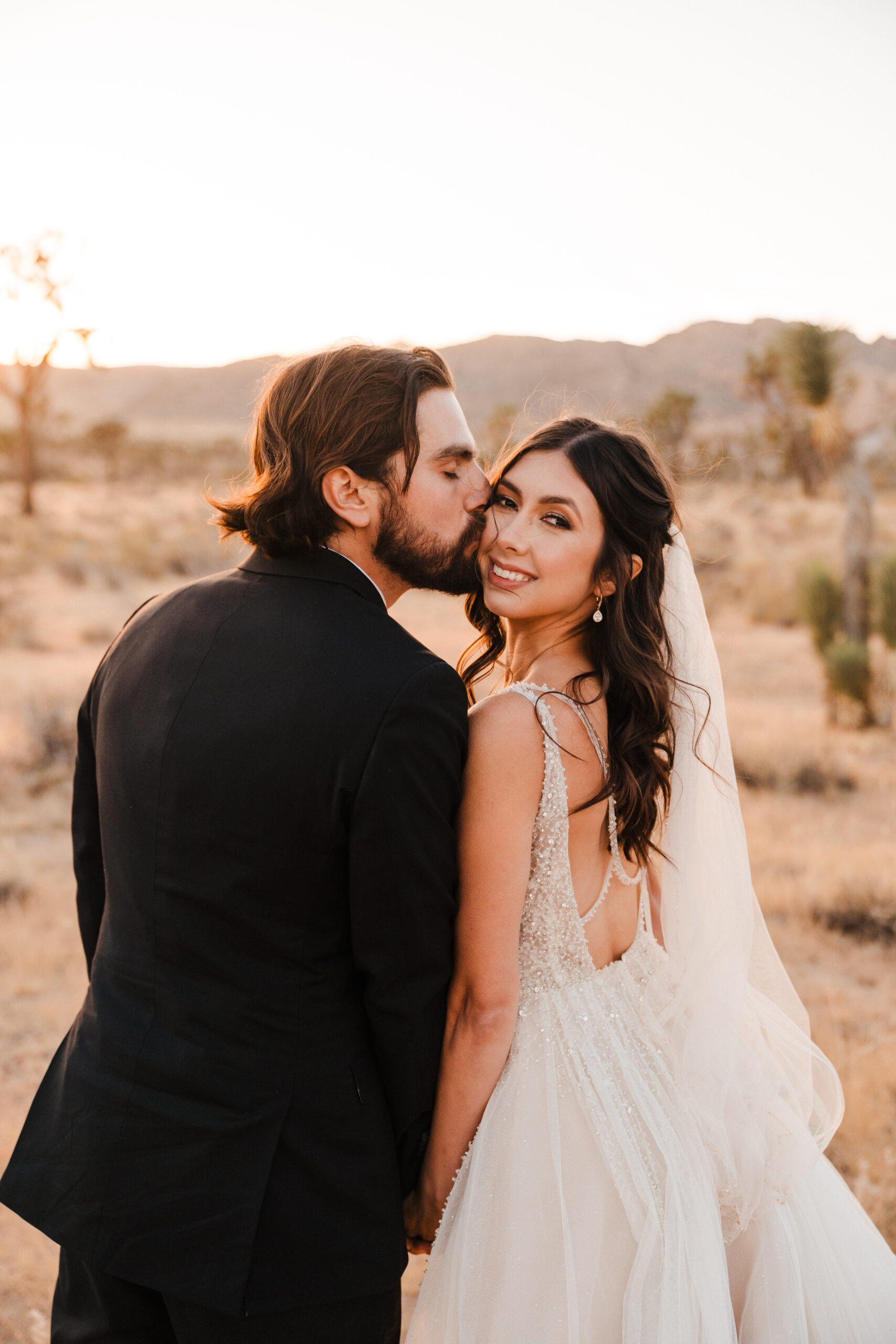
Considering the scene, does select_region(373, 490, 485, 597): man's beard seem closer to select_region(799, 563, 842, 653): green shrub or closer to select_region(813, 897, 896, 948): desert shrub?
select_region(813, 897, 896, 948): desert shrub

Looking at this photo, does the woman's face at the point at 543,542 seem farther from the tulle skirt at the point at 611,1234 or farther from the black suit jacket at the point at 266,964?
the tulle skirt at the point at 611,1234

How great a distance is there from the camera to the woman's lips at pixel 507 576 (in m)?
2.38

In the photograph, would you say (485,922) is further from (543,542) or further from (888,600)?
(888,600)

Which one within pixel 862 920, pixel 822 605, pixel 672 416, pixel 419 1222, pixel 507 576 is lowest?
pixel 862 920

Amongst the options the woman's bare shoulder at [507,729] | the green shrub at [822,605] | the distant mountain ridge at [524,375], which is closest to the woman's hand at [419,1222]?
the woman's bare shoulder at [507,729]

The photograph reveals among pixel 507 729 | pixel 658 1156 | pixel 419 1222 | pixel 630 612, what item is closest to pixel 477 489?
pixel 630 612

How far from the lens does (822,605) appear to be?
12.0m

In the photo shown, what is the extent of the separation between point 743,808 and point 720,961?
544cm

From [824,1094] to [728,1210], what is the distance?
0.49 m

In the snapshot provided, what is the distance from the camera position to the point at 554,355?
323 feet

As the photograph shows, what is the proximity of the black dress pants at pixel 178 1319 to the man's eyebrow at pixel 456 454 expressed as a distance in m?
1.75

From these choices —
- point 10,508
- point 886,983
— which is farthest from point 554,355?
point 886,983

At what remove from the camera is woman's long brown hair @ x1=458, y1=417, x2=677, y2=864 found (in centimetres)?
232

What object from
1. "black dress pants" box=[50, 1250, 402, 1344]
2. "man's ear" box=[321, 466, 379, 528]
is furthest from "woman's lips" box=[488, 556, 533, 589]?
"black dress pants" box=[50, 1250, 402, 1344]
